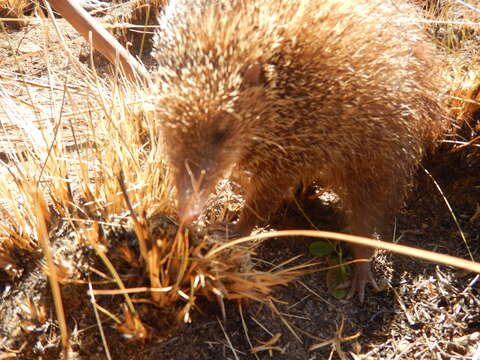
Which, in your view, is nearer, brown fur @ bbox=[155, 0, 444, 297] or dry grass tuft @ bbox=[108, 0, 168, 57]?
brown fur @ bbox=[155, 0, 444, 297]

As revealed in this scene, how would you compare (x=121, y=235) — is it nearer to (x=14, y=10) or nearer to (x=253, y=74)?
(x=253, y=74)

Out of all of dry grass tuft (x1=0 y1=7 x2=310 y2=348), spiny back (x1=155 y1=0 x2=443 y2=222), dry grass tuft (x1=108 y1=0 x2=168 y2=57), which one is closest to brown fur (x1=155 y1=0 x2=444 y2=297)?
spiny back (x1=155 y1=0 x2=443 y2=222)

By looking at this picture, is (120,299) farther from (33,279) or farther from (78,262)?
(33,279)

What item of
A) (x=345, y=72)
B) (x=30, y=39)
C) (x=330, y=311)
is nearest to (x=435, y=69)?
(x=345, y=72)

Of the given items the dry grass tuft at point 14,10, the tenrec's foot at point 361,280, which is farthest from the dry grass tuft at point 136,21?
the tenrec's foot at point 361,280

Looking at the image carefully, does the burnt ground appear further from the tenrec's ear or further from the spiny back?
the tenrec's ear

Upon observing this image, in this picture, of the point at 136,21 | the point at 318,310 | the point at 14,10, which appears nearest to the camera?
the point at 318,310

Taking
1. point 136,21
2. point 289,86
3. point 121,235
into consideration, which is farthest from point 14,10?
point 289,86
